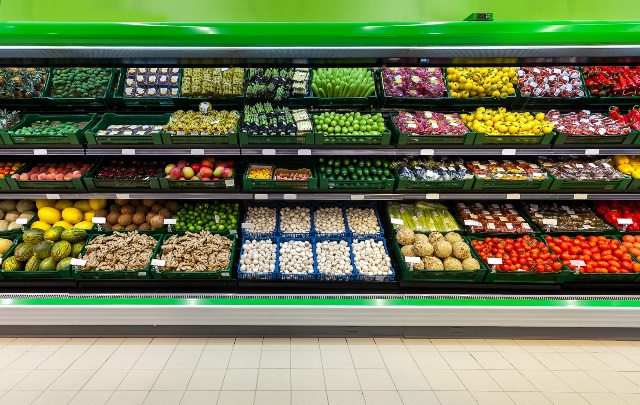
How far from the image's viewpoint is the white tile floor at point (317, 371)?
2463mm

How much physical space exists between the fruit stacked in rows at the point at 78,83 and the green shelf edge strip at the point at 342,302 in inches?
74.4

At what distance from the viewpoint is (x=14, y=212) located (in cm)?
339

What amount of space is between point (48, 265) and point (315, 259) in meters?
2.25

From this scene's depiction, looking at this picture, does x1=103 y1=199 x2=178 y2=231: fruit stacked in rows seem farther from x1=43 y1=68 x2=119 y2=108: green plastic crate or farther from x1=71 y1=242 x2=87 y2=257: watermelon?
x1=43 y1=68 x2=119 y2=108: green plastic crate

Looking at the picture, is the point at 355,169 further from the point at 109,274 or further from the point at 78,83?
the point at 78,83

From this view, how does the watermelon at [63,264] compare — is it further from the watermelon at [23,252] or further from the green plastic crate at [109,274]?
the watermelon at [23,252]

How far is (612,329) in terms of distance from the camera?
3.07 m

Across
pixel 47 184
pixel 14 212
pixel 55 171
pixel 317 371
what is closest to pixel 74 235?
pixel 47 184

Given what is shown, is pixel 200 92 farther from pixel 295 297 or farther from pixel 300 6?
pixel 295 297

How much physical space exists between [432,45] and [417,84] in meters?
1.13

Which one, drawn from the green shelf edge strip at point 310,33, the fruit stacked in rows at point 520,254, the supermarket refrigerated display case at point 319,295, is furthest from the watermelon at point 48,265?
the fruit stacked in rows at point 520,254

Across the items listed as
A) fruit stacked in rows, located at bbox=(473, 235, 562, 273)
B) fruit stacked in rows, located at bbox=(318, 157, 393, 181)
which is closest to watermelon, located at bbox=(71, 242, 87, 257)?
fruit stacked in rows, located at bbox=(318, 157, 393, 181)

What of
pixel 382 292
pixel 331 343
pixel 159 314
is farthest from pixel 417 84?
pixel 159 314

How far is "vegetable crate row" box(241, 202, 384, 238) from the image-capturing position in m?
3.33
